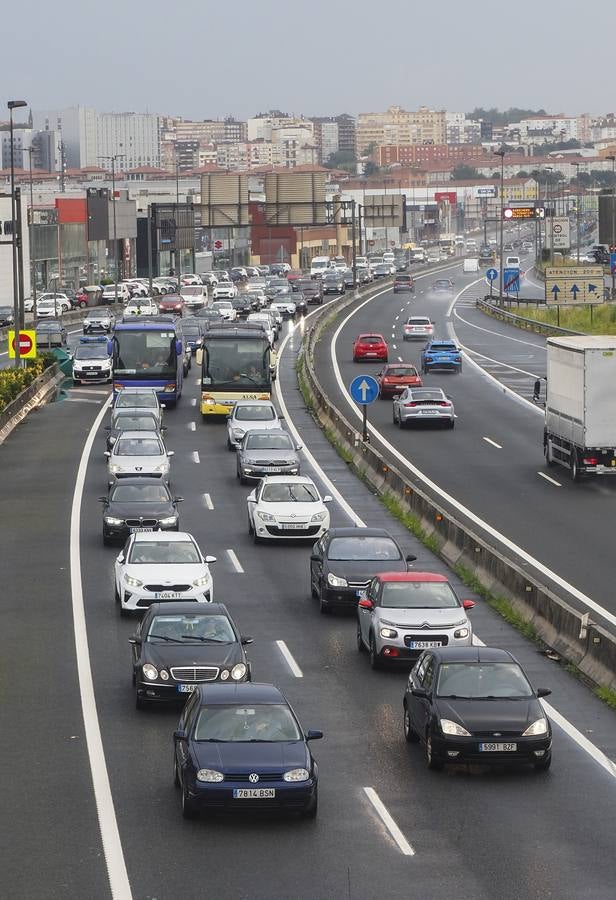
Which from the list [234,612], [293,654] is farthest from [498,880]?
[234,612]

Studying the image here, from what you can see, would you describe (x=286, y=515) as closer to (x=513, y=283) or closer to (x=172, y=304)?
(x=172, y=304)

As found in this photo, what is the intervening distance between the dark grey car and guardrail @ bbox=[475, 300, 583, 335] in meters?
43.2

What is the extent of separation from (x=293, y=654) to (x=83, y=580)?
7508 millimetres

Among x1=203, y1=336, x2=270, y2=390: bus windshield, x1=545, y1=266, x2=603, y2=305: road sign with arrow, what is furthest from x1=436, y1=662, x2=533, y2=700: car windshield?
x1=545, y1=266, x2=603, y2=305: road sign with arrow

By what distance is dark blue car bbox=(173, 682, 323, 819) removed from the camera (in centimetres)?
1616

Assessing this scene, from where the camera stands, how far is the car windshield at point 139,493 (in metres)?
36.2

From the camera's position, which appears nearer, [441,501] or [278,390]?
[441,501]

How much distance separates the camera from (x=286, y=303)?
109500 millimetres

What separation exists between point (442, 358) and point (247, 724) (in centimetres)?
5836

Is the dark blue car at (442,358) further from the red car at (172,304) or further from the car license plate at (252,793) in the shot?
the car license plate at (252,793)

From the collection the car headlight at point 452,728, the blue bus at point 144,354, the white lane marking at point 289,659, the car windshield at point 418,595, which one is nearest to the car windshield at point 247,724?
the car headlight at point 452,728

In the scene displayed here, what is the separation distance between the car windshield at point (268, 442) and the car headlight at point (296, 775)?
93.4 feet

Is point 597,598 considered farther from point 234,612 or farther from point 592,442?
point 592,442

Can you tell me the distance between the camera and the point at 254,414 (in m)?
51.7
